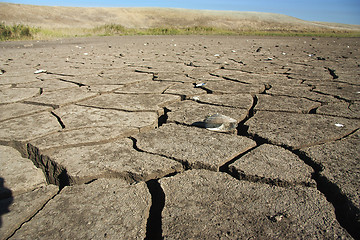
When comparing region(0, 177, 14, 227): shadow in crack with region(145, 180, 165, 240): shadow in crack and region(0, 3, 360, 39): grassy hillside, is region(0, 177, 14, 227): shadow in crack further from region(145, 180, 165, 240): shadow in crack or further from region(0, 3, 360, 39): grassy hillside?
region(0, 3, 360, 39): grassy hillside

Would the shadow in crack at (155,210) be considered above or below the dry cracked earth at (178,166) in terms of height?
below

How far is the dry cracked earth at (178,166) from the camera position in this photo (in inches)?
34.5

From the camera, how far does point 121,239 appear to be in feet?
2.67

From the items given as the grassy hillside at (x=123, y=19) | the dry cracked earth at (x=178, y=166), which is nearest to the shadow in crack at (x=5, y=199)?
the dry cracked earth at (x=178, y=166)

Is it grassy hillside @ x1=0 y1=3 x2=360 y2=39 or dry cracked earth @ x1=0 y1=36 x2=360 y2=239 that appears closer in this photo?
dry cracked earth @ x1=0 y1=36 x2=360 y2=239

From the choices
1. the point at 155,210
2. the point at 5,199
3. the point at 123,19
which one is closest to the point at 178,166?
the point at 155,210

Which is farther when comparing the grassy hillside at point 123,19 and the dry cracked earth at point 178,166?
the grassy hillside at point 123,19

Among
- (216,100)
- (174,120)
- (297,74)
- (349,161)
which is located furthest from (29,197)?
(297,74)

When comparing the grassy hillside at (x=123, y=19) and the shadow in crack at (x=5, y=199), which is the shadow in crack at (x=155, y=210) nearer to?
the shadow in crack at (x=5, y=199)

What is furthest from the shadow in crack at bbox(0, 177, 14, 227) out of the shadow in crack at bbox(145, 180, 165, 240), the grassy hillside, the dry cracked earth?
the grassy hillside

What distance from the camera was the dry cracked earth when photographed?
88cm

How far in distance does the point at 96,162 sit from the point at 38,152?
34 cm

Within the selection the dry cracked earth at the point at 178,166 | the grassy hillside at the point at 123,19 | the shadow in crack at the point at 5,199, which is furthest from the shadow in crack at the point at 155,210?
the grassy hillside at the point at 123,19

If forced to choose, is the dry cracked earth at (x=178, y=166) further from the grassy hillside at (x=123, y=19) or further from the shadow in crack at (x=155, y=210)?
the grassy hillside at (x=123, y=19)
